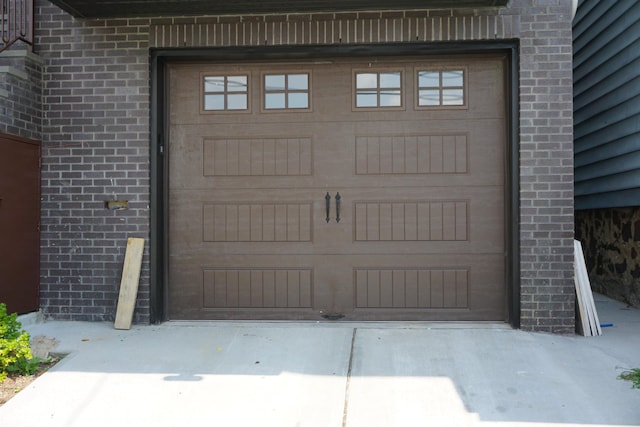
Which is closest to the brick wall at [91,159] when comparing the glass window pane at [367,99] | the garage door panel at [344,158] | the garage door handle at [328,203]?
the garage door panel at [344,158]

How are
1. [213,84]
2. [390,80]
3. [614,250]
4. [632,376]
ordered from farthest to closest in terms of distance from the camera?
[614,250] → [213,84] → [390,80] → [632,376]

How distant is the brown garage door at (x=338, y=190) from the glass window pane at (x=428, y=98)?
0.04ft

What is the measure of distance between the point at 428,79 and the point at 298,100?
130 centimetres

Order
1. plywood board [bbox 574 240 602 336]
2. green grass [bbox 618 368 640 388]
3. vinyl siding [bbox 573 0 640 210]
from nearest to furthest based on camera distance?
green grass [bbox 618 368 640 388]
plywood board [bbox 574 240 602 336]
vinyl siding [bbox 573 0 640 210]

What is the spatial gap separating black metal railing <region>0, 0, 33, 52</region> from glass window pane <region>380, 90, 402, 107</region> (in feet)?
11.6

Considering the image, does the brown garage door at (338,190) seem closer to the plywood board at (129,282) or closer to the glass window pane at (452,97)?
the glass window pane at (452,97)

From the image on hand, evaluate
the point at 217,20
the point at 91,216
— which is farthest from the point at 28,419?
the point at 217,20

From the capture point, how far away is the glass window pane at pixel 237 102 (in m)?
5.61

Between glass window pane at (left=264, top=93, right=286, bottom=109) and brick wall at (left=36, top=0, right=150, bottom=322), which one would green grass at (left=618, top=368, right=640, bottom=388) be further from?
brick wall at (left=36, top=0, right=150, bottom=322)

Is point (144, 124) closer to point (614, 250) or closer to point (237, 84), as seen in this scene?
point (237, 84)

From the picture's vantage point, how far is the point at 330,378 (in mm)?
3986

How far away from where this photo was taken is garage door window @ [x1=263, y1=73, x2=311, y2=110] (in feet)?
18.3

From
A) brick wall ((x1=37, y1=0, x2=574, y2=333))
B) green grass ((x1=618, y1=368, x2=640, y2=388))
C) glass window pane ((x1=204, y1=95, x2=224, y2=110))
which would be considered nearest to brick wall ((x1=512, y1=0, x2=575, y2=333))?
brick wall ((x1=37, y1=0, x2=574, y2=333))

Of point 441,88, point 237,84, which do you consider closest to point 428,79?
point 441,88
